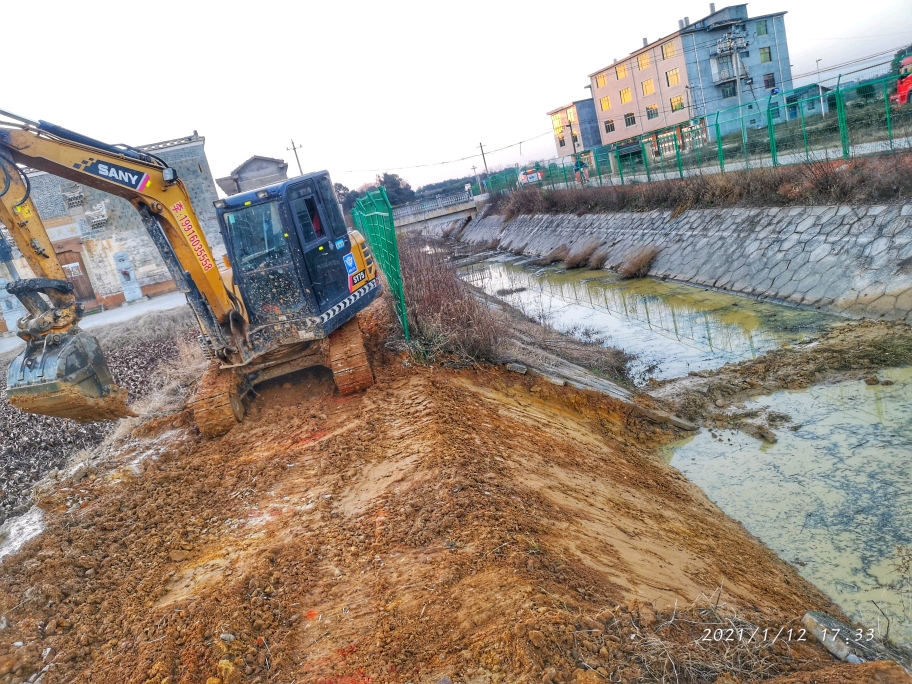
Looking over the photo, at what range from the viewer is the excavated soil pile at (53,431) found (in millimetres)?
10242

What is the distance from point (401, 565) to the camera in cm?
474

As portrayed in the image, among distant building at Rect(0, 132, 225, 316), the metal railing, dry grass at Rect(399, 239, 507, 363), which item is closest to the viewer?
dry grass at Rect(399, 239, 507, 363)

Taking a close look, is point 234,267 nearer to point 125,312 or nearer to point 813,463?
point 813,463

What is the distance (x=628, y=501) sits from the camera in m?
6.55

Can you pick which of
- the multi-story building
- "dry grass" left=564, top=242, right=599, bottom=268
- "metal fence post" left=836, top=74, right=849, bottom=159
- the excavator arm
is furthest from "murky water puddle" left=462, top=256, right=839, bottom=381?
the multi-story building

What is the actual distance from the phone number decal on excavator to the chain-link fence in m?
13.0

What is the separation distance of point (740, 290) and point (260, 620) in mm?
13401

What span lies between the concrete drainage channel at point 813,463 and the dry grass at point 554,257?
10.9m

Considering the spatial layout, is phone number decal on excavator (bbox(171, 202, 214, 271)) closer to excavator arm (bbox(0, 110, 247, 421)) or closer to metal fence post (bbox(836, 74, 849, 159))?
excavator arm (bbox(0, 110, 247, 421))

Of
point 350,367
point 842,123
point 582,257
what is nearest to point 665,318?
point 842,123

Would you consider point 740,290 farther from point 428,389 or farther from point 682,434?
point 428,389

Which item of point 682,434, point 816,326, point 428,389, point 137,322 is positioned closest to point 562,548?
point 428,389

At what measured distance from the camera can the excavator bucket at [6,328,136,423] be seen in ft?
20.4

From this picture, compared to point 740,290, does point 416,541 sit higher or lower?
higher
